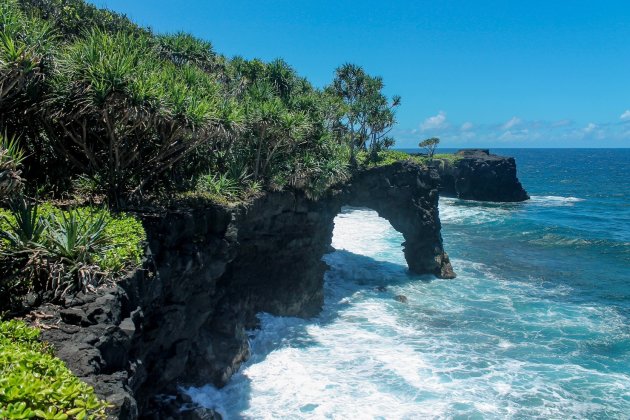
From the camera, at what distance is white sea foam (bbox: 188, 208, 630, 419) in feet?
56.4

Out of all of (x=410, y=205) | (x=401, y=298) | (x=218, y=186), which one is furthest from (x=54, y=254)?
(x=410, y=205)

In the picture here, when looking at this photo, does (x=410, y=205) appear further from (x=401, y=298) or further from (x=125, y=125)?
(x=125, y=125)

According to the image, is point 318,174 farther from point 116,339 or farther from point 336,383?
point 116,339

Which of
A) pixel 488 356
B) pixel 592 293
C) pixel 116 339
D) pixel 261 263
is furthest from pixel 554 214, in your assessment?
pixel 116 339

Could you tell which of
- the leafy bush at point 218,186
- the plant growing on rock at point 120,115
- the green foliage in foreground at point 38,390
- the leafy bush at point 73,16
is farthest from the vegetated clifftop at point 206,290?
the leafy bush at point 73,16

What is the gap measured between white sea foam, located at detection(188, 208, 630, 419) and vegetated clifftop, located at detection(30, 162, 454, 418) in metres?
1.67

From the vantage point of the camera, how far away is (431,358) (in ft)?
69.2

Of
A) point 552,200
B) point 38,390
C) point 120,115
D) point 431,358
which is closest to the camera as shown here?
point 38,390

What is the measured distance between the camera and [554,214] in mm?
63312

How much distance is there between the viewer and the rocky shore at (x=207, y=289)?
891 centimetres

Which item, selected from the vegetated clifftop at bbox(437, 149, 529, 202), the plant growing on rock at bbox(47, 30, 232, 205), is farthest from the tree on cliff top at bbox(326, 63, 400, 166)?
the vegetated clifftop at bbox(437, 149, 529, 202)

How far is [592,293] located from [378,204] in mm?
16294

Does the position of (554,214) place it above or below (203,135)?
below

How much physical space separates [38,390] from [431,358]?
18.6 metres
